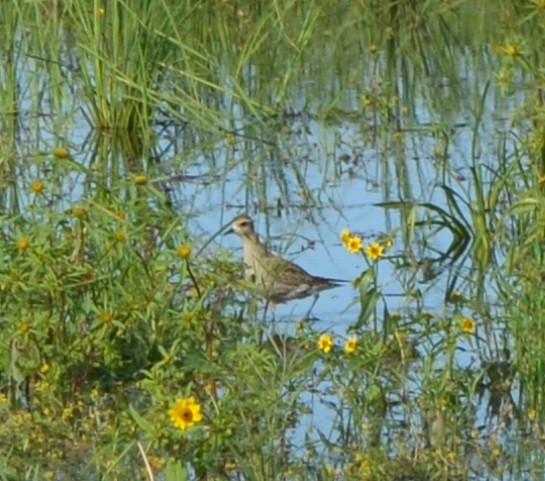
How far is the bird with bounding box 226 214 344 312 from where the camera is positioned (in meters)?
6.50

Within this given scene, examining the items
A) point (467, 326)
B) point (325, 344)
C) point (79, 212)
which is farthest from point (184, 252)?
point (467, 326)

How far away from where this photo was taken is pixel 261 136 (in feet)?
29.8

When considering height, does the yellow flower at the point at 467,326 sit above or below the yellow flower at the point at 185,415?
above

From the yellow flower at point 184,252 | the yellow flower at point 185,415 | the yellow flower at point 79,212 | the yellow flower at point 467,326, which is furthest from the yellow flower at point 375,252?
the yellow flower at point 185,415

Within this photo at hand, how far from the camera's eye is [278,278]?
6543mm

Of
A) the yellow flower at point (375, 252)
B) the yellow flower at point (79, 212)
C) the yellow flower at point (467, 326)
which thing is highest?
the yellow flower at point (79, 212)

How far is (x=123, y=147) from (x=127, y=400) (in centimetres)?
340

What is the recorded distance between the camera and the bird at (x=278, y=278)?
6.50m

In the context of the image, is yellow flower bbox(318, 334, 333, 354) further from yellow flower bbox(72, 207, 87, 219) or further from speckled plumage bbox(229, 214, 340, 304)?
speckled plumage bbox(229, 214, 340, 304)

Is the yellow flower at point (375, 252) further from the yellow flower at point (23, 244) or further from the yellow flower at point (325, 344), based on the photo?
the yellow flower at point (23, 244)

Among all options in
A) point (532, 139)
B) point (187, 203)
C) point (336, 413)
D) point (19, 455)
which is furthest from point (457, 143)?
point (19, 455)

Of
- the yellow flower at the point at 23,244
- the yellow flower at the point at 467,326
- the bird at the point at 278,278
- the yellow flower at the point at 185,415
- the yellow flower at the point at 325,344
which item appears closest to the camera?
the yellow flower at the point at 185,415

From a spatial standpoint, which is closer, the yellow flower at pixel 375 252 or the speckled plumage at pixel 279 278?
the yellow flower at pixel 375 252

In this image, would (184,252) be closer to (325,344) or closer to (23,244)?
(325,344)
